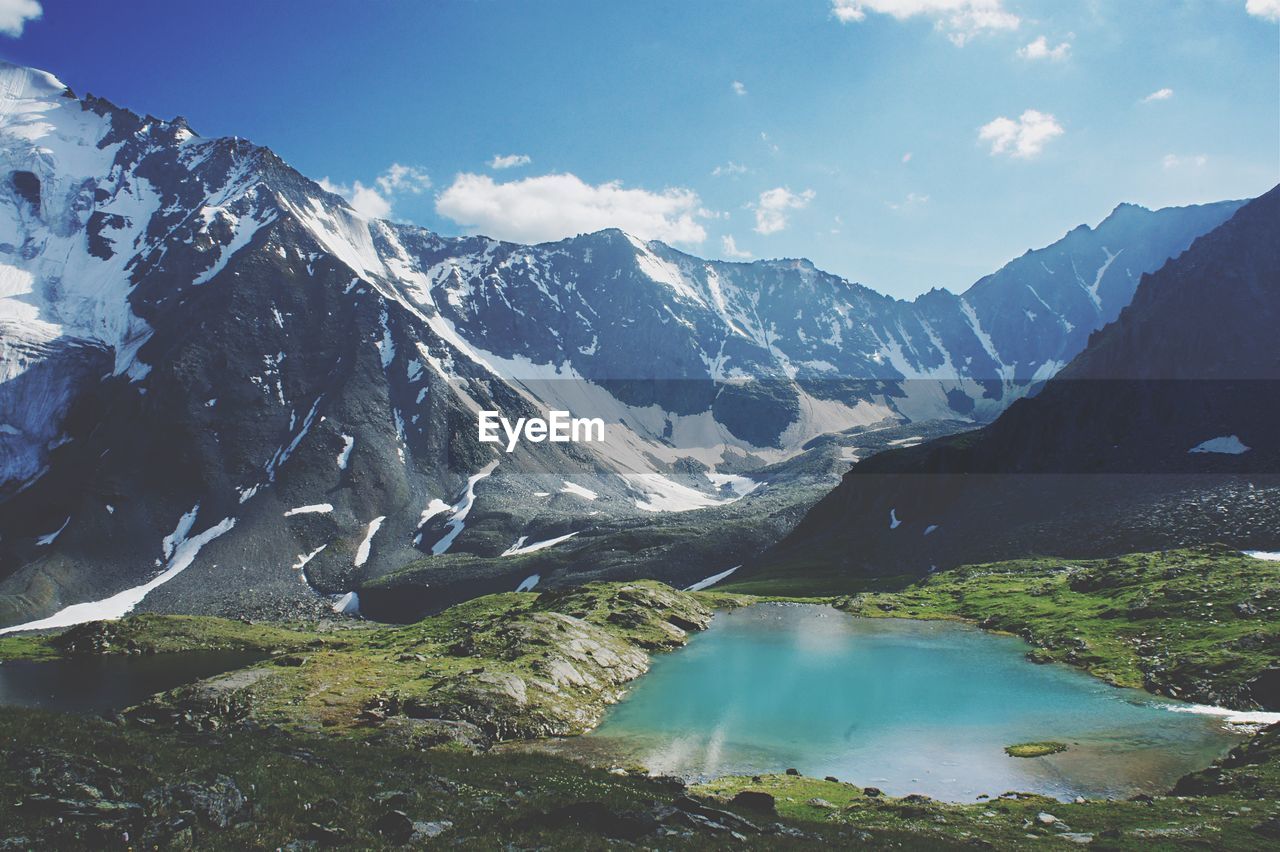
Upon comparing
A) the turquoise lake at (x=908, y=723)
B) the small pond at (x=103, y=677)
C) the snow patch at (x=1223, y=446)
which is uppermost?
the snow patch at (x=1223, y=446)

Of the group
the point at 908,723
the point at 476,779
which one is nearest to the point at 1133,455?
the point at 908,723

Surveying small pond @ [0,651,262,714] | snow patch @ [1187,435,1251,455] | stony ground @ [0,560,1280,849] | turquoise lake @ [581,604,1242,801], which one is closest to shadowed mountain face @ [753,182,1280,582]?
snow patch @ [1187,435,1251,455]

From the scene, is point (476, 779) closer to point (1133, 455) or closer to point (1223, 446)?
point (1223, 446)

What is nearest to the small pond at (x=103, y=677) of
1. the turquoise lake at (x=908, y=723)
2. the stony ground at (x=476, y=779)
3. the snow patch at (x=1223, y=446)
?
the stony ground at (x=476, y=779)

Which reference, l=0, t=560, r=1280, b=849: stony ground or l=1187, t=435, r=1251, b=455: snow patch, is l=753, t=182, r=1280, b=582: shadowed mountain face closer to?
l=1187, t=435, r=1251, b=455: snow patch

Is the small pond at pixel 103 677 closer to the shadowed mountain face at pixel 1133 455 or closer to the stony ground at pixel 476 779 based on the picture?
the stony ground at pixel 476 779

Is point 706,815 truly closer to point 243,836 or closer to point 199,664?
point 243,836

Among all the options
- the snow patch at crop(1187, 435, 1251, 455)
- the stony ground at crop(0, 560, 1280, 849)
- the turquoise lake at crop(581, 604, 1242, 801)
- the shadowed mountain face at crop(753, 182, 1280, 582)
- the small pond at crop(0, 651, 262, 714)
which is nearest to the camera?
the stony ground at crop(0, 560, 1280, 849)
